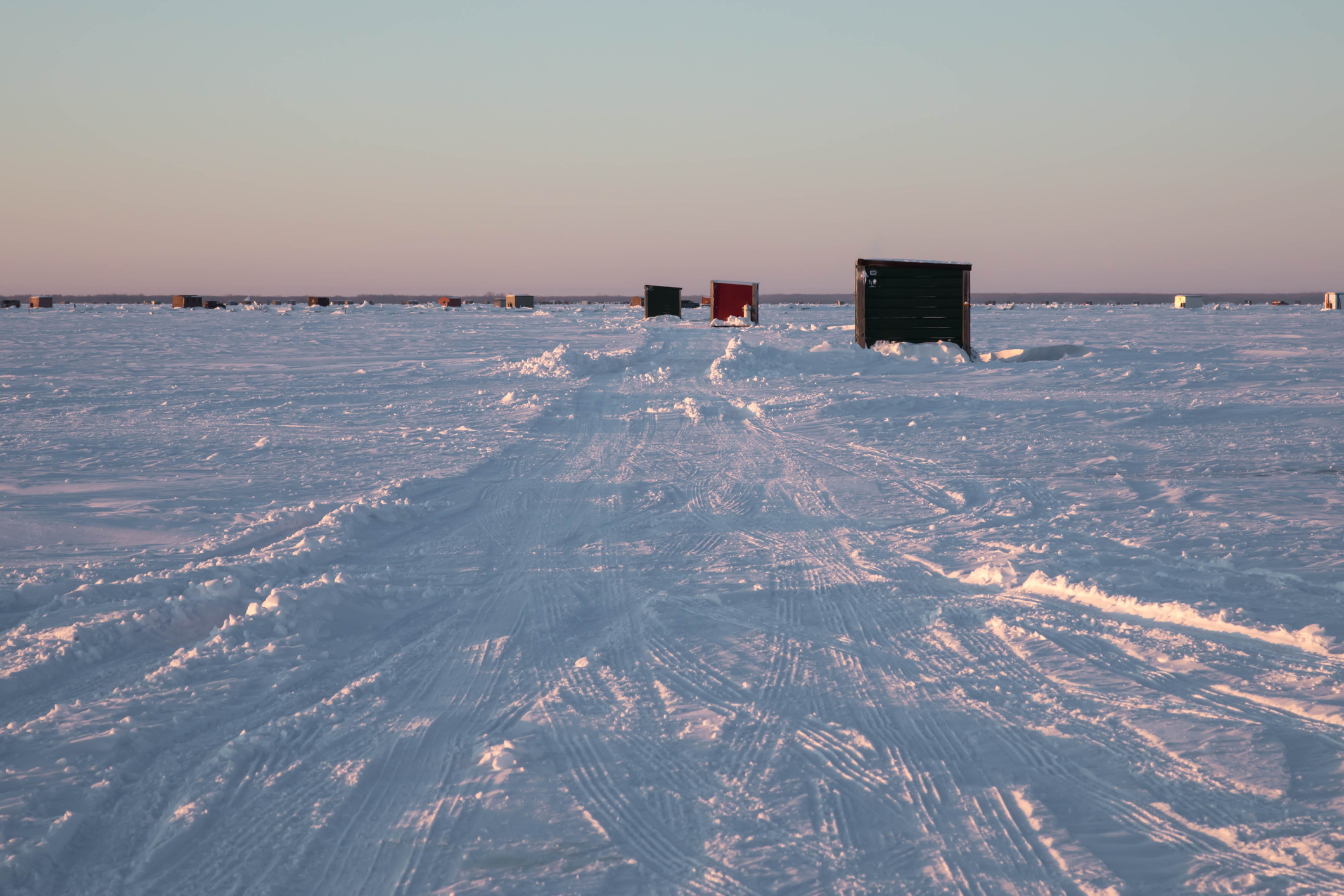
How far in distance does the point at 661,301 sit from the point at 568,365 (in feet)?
83.0

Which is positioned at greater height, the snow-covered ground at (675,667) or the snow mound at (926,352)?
the snow mound at (926,352)

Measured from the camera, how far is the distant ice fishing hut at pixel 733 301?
38531 millimetres

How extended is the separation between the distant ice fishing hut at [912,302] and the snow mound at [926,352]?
1.06ft

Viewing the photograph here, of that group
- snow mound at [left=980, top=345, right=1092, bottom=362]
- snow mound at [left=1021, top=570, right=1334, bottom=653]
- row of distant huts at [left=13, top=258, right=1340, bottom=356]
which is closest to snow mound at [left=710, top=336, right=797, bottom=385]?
row of distant huts at [left=13, top=258, right=1340, bottom=356]

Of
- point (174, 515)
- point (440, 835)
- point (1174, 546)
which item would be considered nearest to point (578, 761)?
point (440, 835)

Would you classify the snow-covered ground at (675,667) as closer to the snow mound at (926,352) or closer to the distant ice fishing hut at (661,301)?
the snow mound at (926,352)

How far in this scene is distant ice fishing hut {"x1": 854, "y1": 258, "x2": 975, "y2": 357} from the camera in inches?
778

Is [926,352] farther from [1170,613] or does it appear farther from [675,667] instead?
[675,667]

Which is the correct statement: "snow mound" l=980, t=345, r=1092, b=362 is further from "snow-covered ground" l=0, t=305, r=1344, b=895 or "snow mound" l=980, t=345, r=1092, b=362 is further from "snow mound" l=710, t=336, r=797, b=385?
"snow-covered ground" l=0, t=305, r=1344, b=895

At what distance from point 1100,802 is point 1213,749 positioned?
0.70 metres

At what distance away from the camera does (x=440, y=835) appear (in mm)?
2691

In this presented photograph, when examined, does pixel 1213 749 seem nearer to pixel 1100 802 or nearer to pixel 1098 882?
pixel 1100 802

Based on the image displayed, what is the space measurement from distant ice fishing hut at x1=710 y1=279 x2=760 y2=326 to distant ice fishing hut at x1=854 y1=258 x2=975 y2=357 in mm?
18182

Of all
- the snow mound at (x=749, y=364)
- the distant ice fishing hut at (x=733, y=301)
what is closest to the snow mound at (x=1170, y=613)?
the snow mound at (x=749, y=364)
